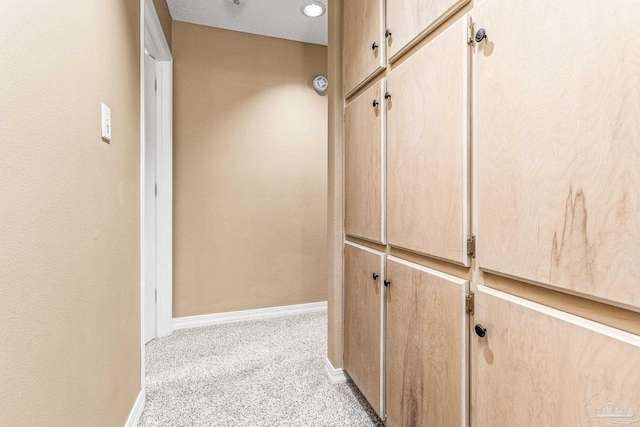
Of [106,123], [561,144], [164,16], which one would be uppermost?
[164,16]

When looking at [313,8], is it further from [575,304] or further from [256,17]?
[575,304]

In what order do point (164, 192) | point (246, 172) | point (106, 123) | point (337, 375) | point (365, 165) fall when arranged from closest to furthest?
1. point (106, 123)
2. point (365, 165)
3. point (337, 375)
4. point (164, 192)
5. point (246, 172)

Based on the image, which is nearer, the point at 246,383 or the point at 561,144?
the point at 561,144

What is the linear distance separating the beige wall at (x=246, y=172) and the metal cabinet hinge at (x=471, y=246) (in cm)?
218

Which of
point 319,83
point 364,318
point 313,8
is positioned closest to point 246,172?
point 319,83

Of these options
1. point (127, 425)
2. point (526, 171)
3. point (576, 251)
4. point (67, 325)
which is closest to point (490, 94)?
point (526, 171)

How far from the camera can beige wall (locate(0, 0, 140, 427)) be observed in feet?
2.32

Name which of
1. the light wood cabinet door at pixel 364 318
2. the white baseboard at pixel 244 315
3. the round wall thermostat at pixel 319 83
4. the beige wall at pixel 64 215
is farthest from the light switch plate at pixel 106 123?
the round wall thermostat at pixel 319 83

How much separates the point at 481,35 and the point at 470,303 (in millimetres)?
733

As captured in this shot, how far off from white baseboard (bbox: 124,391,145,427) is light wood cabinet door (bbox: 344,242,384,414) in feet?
3.44

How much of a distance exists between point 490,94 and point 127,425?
188 cm

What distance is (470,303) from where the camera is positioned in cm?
94

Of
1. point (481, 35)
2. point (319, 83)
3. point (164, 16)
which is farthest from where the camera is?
point (319, 83)

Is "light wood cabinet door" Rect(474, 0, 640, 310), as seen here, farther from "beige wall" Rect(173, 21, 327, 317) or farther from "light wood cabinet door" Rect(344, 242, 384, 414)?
"beige wall" Rect(173, 21, 327, 317)
